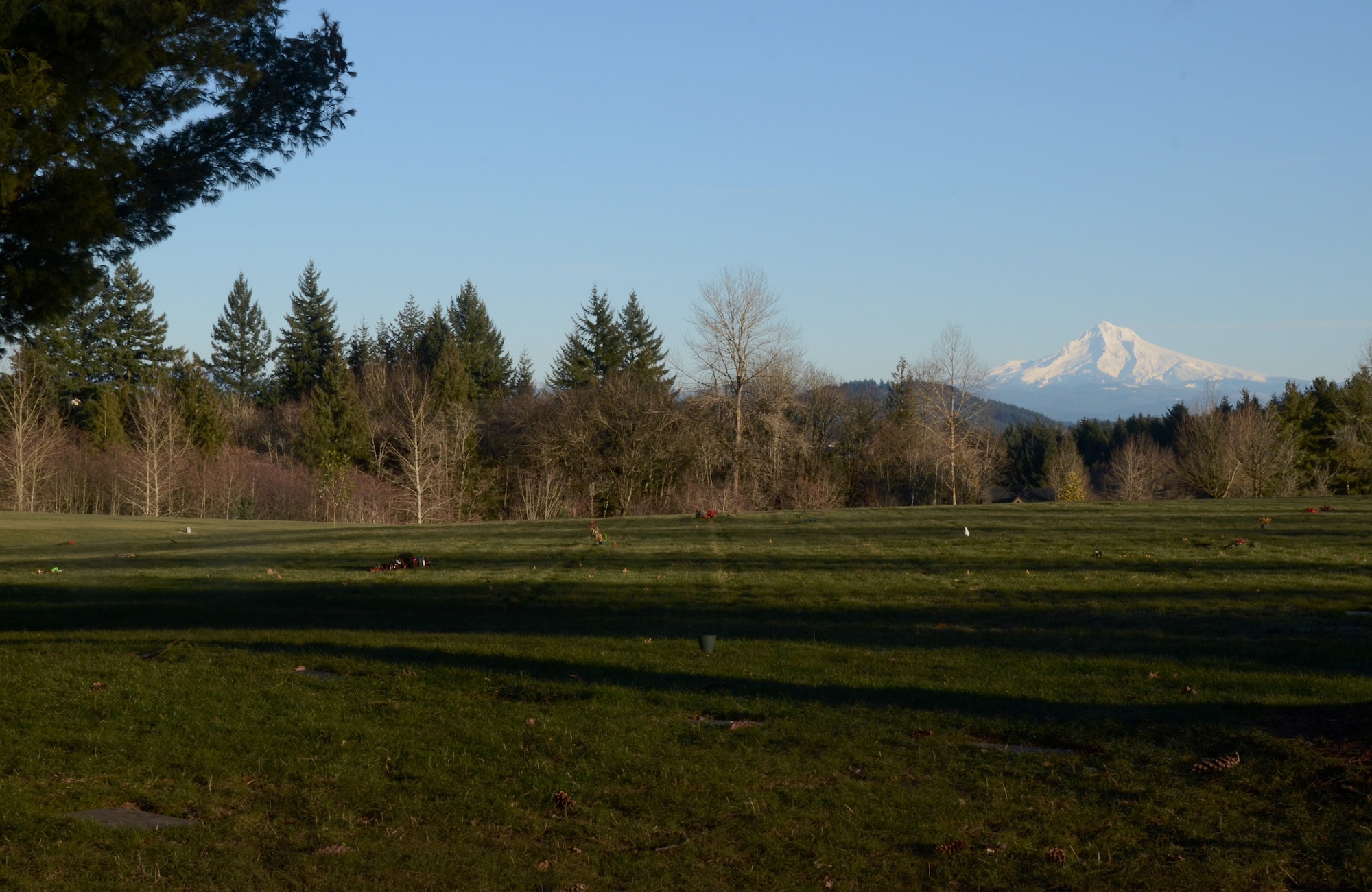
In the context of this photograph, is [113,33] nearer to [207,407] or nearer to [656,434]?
[656,434]

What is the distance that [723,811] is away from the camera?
5.65m

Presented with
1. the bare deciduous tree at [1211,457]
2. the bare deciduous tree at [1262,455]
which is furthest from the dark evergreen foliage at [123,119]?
the bare deciduous tree at [1262,455]

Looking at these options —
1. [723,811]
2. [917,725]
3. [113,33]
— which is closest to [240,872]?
[723,811]

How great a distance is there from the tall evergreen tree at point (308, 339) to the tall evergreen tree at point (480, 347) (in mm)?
9077

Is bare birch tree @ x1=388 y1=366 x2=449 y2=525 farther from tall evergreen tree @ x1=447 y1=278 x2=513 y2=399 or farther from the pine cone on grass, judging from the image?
the pine cone on grass

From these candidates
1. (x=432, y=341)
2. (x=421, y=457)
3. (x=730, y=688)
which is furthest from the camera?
(x=432, y=341)

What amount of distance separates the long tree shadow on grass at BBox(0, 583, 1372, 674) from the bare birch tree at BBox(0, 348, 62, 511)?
35151mm

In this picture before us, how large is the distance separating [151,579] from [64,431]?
45583 millimetres

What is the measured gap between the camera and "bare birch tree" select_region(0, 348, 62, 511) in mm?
45594

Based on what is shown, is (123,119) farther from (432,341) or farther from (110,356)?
(432,341)

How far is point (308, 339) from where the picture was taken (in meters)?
69.6

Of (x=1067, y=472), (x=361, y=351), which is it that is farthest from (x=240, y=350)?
(x=1067, y=472)

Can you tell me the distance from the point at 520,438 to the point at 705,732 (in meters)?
54.9

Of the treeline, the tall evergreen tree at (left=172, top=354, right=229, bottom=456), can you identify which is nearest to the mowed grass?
the treeline
